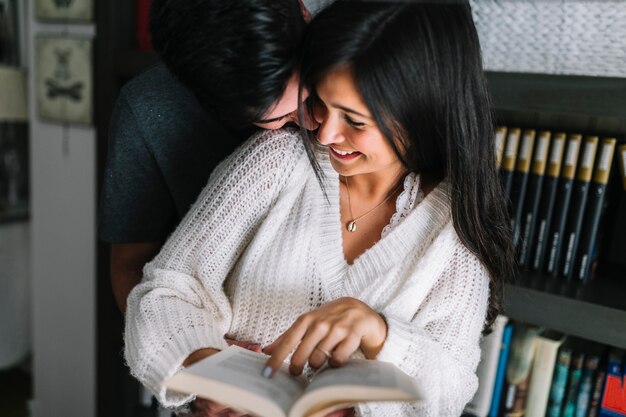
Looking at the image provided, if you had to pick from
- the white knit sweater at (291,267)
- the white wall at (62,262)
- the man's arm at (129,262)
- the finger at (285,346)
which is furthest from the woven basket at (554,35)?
the white wall at (62,262)

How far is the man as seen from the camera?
757 mm

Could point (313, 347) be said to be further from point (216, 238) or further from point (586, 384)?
point (586, 384)

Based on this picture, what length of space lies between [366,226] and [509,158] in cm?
36

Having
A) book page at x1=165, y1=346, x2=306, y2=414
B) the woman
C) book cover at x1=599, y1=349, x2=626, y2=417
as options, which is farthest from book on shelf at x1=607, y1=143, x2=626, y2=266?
book page at x1=165, y1=346, x2=306, y2=414

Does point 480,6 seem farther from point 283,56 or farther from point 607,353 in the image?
point 607,353

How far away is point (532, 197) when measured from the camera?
1.12m

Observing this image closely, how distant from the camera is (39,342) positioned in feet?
6.50

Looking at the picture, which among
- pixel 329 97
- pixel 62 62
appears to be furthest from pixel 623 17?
pixel 62 62

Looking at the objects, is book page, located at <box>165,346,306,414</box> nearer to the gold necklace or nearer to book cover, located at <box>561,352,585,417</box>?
the gold necklace

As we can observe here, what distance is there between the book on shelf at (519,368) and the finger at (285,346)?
2.24 feet

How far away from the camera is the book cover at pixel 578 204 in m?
1.05

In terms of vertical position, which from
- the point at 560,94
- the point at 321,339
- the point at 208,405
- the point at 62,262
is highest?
the point at 560,94

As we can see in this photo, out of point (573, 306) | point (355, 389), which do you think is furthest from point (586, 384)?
point (355, 389)

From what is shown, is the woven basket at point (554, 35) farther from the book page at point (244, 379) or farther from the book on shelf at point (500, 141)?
the book page at point (244, 379)
